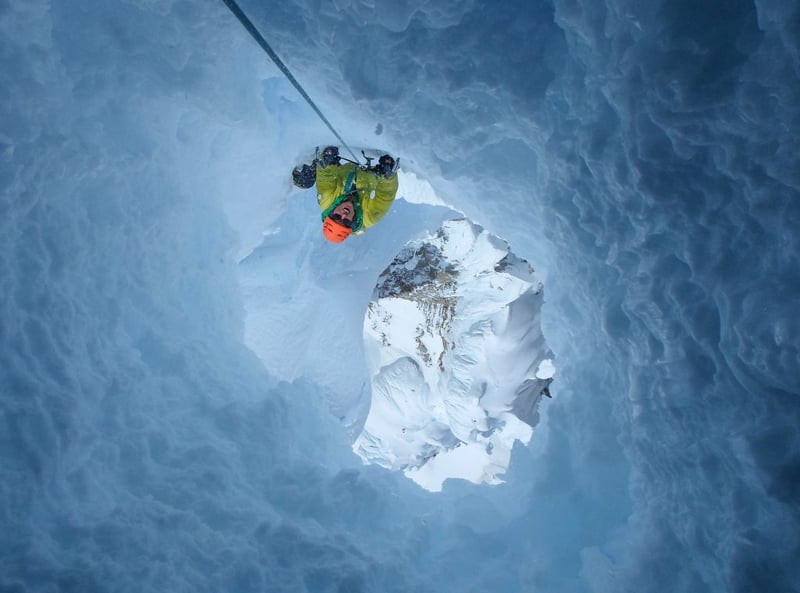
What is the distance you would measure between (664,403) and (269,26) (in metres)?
4.24

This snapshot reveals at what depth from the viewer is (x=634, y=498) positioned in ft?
13.2

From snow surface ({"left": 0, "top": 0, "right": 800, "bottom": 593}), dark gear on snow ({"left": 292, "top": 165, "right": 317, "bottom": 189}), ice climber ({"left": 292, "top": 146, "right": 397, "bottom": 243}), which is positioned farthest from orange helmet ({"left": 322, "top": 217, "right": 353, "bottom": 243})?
dark gear on snow ({"left": 292, "top": 165, "right": 317, "bottom": 189})

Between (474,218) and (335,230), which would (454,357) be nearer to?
(474,218)

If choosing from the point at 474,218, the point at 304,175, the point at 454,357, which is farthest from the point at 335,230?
the point at 454,357

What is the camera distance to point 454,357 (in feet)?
25.1

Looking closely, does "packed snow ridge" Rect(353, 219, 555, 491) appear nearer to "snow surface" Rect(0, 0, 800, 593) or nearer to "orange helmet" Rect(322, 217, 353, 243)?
"snow surface" Rect(0, 0, 800, 593)

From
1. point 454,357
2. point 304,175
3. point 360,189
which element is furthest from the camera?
point 454,357

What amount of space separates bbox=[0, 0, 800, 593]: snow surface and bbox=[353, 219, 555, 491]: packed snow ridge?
1.62 meters

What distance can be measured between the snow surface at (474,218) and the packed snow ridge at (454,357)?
1.62 metres

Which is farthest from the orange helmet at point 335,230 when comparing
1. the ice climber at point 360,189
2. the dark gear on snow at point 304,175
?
the dark gear on snow at point 304,175

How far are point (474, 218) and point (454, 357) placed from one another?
2807mm

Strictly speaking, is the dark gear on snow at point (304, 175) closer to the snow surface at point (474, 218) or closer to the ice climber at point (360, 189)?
the snow surface at point (474, 218)

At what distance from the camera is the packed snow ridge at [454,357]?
7250mm

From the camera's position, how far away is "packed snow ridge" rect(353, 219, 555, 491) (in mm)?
7250
